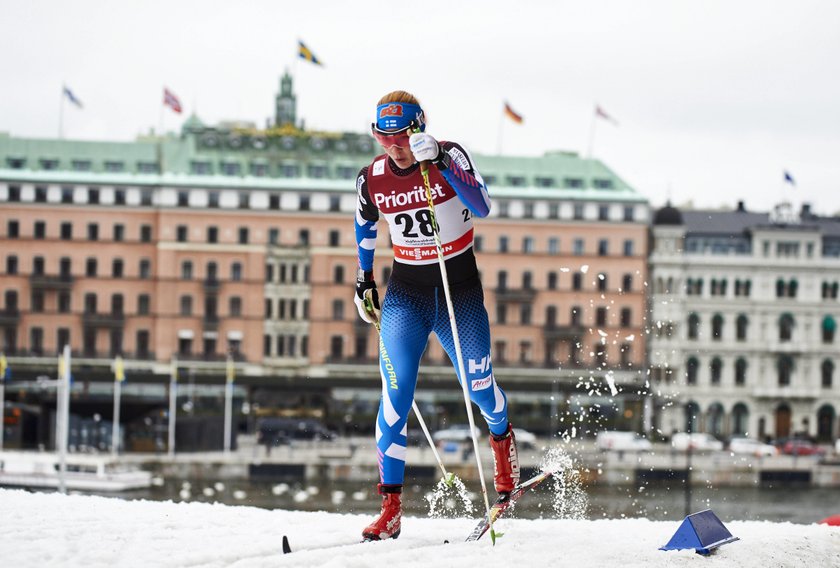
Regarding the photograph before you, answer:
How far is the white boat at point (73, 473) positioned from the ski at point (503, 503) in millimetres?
42502

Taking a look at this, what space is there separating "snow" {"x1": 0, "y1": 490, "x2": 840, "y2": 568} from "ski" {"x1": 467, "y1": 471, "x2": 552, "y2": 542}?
143mm

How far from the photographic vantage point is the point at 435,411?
3302 inches

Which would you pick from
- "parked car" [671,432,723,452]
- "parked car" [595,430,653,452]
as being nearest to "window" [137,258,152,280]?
"parked car" [595,430,653,452]

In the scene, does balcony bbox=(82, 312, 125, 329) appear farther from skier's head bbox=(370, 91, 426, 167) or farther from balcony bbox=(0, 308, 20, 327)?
skier's head bbox=(370, 91, 426, 167)

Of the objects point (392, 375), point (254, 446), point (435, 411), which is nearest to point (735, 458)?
point (435, 411)

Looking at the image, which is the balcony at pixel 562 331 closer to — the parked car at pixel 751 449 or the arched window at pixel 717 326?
the arched window at pixel 717 326

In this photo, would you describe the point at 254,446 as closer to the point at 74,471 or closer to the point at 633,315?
the point at 74,471

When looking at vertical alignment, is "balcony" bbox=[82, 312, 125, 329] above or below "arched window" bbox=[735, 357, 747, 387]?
above

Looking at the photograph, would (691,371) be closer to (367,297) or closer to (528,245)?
(528,245)

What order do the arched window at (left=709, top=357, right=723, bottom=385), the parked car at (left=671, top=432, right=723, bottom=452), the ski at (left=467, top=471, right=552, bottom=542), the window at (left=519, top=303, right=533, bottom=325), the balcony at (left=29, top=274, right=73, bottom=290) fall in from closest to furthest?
the ski at (left=467, top=471, right=552, bottom=542), the parked car at (left=671, top=432, right=723, bottom=452), the balcony at (left=29, top=274, right=73, bottom=290), the window at (left=519, top=303, right=533, bottom=325), the arched window at (left=709, top=357, right=723, bottom=385)

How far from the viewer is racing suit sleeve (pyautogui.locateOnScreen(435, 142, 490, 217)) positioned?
31.6 ft

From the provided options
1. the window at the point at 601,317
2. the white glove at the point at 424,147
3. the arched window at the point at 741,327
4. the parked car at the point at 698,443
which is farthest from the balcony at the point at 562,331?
the white glove at the point at 424,147

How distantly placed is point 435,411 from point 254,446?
14.7 m

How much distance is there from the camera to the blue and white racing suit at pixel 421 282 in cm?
998
